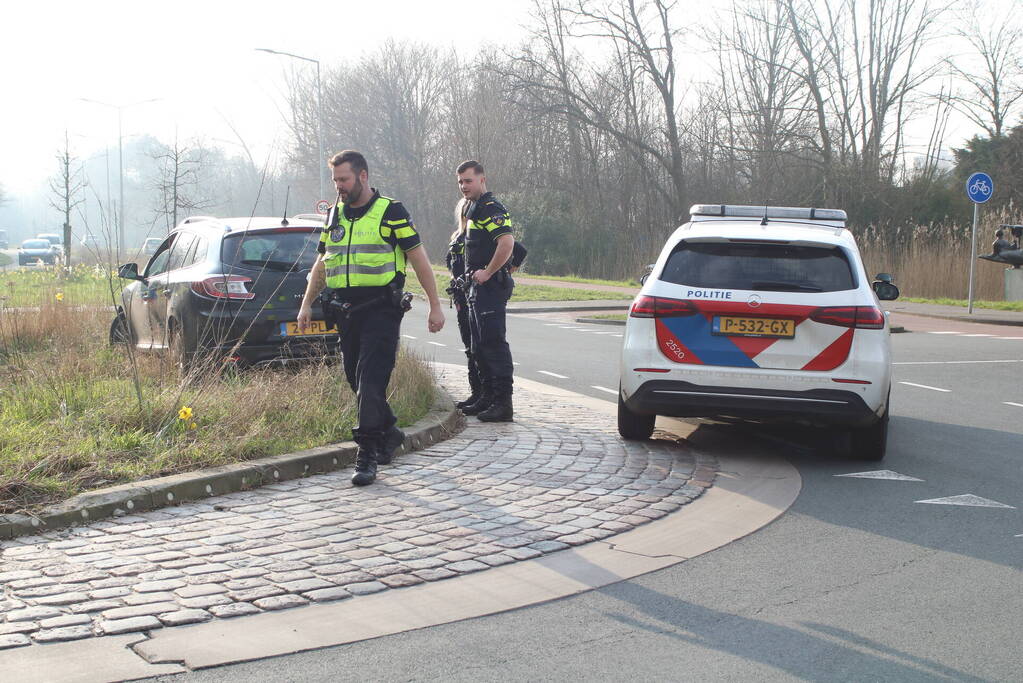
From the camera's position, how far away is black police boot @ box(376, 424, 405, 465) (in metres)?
6.42

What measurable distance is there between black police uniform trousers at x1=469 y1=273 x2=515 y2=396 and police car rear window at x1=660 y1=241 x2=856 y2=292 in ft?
4.55

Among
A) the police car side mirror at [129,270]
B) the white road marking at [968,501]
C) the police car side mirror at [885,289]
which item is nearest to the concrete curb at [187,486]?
the white road marking at [968,501]

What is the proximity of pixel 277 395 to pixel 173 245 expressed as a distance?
3497 mm

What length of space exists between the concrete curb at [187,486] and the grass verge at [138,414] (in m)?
0.13

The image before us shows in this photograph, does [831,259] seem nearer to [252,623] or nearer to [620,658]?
[620,658]

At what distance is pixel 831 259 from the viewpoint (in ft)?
23.3

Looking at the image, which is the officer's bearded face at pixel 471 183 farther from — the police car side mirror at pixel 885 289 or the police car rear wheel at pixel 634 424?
the police car side mirror at pixel 885 289

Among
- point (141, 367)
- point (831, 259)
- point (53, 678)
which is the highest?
point (831, 259)

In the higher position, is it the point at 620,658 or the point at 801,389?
the point at 801,389

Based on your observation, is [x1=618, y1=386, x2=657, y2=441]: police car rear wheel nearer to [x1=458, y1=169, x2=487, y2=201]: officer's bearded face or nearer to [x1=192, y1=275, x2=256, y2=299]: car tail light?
[x1=458, y1=169, x2=487, y2=201]: officer's bearded face

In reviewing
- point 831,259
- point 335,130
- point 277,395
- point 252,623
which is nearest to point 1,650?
point 252,623

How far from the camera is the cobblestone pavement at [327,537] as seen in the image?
4.10 meters

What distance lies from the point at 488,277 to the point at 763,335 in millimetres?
2064

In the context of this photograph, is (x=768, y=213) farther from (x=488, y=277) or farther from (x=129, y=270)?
(x=129, y=270)
